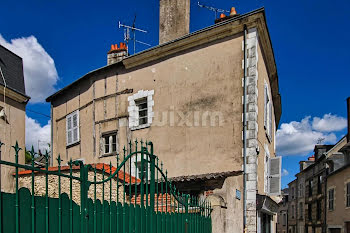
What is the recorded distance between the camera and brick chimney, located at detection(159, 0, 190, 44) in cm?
1141

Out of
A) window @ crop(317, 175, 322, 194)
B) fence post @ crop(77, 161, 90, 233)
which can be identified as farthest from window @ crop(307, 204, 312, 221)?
fence post @ crop(77, 161, 90, 233)

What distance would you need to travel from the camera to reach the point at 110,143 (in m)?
11.9

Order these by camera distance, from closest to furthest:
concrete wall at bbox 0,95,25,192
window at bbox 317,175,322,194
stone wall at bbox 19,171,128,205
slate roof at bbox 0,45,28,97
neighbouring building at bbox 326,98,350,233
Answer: stone wall at bbox 19,171,128,205 → concrete wall at bbox 0,95,25,192 → slate roof at bbox 0,45,28,97 → neighbouring building at bbox 326,98,350,233 → window at bbox 317,175,322,194

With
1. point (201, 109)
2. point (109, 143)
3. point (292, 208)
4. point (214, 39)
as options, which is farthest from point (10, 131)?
point (292, 208)

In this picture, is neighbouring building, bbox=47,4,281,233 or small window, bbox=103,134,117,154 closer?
neighbouring building, bbox=47,4,281,233

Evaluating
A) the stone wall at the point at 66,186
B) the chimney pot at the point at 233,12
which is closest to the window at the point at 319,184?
the chimney pot at the point at 233,12

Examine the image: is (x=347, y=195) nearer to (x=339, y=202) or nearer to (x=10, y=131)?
(x=339, y=202)

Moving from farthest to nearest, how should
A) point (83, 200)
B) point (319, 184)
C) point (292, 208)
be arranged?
point (292, 208) < point (319, 184) < point (83, 200)

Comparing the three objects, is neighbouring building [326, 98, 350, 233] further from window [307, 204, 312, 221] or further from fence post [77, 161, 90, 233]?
fence post [77, 161, 90, 233]

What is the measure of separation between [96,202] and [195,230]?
258 cm

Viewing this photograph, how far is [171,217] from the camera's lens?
428 cm

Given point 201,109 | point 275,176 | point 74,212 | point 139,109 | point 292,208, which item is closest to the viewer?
point 74,212

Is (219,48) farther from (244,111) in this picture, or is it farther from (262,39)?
(244,111)

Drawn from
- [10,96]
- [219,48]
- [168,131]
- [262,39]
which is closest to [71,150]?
[10,96]
